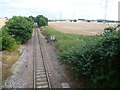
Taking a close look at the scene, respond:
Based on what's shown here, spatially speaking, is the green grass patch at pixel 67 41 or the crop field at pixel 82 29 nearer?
the green grass patch at pixel 67 41

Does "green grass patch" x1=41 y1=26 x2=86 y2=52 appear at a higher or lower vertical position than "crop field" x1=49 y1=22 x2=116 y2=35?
lower

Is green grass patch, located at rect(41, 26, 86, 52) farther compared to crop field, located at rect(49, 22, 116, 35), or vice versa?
crop field, located at rect(49, 22, 116, 35)

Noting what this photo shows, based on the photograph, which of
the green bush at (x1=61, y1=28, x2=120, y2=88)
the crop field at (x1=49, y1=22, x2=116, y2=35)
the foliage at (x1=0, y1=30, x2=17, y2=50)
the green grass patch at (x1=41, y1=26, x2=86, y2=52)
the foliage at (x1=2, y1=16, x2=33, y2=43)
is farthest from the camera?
the crop field at (x1=49, y1=22, x2=116, y2=35)

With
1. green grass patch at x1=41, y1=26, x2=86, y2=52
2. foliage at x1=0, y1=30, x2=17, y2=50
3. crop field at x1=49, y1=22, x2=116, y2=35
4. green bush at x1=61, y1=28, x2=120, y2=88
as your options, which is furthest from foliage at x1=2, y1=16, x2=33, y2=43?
crop field at x1=49, y1=22, x2=116, y2=35

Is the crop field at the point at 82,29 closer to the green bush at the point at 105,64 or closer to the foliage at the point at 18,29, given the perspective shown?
the foliage at the point at 18,29

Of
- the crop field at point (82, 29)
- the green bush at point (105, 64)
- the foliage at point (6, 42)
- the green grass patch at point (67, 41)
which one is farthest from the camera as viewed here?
the crop field at point (82, 29)

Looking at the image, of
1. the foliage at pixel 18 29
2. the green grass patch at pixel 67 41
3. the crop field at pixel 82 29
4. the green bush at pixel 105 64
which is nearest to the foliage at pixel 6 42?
the foliage at pixel 18 29

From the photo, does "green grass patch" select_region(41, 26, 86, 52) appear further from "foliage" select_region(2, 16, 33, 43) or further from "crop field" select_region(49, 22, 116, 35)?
"crop field" select_region(49, 22, 116, 35)

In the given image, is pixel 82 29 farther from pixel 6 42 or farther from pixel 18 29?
pixel 6 42

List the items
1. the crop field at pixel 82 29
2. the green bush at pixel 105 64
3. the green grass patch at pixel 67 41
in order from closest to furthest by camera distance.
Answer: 1. the green bush at pixel 105 64
2. the green grass patch at pixel 67 41
3. the crop field at pixel 82 29

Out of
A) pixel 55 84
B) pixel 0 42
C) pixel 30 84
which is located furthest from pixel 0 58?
pixel 55 84

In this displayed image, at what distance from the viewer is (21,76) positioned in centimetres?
1070

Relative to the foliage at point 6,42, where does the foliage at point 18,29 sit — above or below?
above

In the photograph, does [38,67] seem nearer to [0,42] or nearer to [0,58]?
[0,58]
